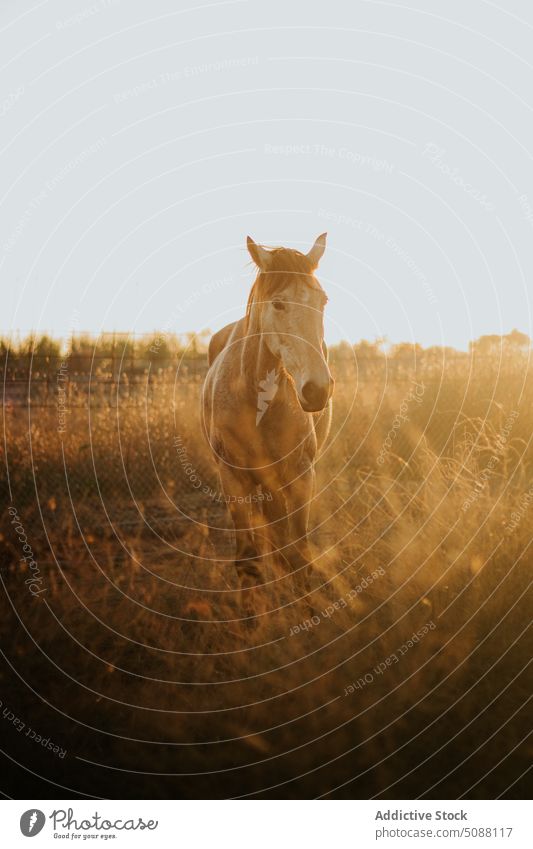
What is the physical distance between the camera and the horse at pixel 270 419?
3951 mm

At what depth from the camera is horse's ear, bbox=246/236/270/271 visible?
4113 millimetres

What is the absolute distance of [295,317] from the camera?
152 inches

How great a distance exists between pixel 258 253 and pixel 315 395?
1166mm

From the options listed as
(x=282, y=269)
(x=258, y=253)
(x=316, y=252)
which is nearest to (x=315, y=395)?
(x=282, y=269)

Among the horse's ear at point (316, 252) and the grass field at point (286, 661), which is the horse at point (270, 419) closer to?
the horse's ear at point (316, 252)

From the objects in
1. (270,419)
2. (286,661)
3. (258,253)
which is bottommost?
(286,661)

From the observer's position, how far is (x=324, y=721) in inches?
127

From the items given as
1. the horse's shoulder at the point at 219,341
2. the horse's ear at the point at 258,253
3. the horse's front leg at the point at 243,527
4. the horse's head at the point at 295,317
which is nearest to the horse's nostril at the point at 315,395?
the horse's head at the point at 295,317

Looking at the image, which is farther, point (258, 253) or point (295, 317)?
point (258, 253)

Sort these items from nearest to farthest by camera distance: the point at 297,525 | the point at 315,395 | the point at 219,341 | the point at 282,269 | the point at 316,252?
1. the point at 315,395
2. the point at 282,269
3. the point at 316,252
4. the point at 297,525
5. the point at 219,341

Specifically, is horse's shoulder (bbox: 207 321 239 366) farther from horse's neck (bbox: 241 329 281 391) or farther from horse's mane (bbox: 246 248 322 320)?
horse's mane (bbox: 246 248 322 320)

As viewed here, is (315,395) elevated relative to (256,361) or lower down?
lower down

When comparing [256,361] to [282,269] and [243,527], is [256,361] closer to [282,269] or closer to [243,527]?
[282,269]

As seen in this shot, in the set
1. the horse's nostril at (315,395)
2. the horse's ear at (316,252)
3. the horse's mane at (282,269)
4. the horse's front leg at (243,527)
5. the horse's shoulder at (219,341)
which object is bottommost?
the horse's front leg at (243,527)
